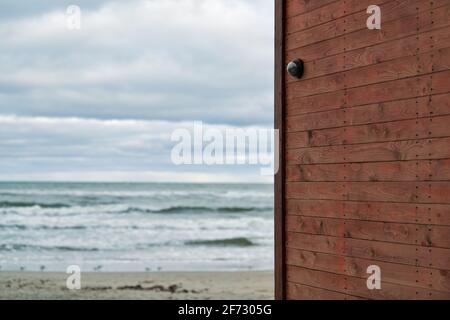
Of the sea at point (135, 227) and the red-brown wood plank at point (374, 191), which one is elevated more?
the red-brown wood plank at point (374, 191)

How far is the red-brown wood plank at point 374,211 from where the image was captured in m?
3.39

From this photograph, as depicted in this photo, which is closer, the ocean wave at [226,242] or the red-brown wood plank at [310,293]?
the red-brown wood plank at [310,293]

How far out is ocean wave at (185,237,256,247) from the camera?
16.8m

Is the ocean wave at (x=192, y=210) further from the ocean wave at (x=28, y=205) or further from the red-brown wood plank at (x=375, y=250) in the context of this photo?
the red-brown wood plank at (x=375, y=250)

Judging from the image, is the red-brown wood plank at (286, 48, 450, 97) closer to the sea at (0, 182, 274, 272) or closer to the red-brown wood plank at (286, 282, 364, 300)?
the red-brown wood plank at (286, 282, 364, 300)

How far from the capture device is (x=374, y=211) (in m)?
3.81

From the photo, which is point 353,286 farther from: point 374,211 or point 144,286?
point 144,286

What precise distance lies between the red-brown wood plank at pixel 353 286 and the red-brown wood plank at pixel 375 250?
0.15 meters

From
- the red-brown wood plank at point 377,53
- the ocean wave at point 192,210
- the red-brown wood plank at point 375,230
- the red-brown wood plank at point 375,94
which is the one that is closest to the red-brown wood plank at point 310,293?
the red-brown wood plank at point 375,230

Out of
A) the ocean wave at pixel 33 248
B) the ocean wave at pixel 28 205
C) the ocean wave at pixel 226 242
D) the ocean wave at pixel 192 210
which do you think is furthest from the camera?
the ocean wave at pixel 192 210

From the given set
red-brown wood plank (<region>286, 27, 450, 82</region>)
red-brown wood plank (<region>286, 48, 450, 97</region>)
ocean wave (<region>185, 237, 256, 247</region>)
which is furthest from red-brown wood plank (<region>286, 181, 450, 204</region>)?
ocean wave (<region>185, 237, 256, 247</region>)

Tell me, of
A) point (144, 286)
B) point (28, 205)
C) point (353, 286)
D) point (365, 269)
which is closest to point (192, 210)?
point (28, 205)

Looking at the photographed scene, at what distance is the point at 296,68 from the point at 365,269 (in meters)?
1.50

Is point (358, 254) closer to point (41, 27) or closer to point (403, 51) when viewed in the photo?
point (403, 51)
